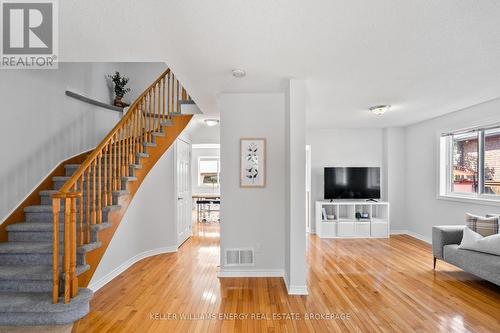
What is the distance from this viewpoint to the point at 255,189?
3635mm

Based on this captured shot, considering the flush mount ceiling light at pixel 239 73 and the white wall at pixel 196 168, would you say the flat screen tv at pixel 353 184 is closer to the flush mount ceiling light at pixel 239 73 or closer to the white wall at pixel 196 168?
the flush mount ceiling light at pixel 239 73

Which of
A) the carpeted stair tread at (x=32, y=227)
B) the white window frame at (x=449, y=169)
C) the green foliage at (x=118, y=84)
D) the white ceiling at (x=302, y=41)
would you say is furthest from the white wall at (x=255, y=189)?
the white window frame at (x=449, y=169)

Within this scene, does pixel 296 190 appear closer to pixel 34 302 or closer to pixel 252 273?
pixel 252 273

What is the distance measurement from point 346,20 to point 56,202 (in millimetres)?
2716

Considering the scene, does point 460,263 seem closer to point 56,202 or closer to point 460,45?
point 460,45

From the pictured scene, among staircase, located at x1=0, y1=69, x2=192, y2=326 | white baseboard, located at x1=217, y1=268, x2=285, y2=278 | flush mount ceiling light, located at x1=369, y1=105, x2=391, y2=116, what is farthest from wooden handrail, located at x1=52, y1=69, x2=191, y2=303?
flush mount ceiling light, located at x1=369, y1=105, x2=391, y2=116

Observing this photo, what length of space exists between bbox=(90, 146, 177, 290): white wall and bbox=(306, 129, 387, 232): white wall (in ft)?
11.4

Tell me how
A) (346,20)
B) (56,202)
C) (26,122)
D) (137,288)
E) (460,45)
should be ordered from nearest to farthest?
1. (346,20)
2. (56,202)
3. (460,45)
4. (26,122)
5. (137,288)

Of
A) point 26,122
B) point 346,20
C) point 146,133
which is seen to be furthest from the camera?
point 146,133

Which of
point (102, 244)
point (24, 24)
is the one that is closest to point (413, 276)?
point (102, 244)

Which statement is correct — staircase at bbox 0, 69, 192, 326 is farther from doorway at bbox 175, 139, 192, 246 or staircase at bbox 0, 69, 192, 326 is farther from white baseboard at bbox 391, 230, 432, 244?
white baseboard at bbox 391, 230, 432, 244

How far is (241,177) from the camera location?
11.9 ft

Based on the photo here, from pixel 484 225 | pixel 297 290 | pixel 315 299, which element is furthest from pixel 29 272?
pixel 484 225

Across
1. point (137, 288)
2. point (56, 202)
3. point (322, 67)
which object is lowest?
point (137, 288)
